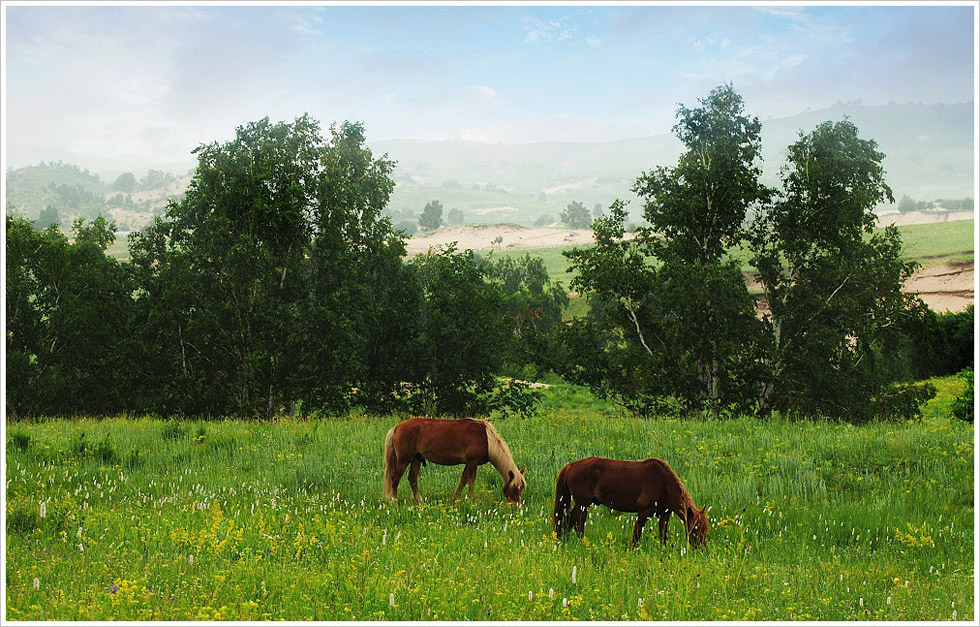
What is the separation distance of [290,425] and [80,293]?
1946 cm

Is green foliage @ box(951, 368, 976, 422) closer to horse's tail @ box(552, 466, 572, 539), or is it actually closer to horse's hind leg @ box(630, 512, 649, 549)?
horse's hind leg @ box(630, 512, 649, 549)

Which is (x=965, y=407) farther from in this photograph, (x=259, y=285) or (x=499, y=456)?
(x=259, y=285)

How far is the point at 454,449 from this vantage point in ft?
31.4

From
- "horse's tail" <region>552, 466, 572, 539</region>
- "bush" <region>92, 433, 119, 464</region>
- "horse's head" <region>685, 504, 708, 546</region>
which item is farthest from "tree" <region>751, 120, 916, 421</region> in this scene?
"bush" <region>92, 433, 119, 464</region>

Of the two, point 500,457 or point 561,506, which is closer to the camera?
point 561,506

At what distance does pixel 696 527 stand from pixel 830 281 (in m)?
21.9

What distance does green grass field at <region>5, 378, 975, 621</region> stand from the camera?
5.59 meters

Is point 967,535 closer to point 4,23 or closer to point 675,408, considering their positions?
point 4,23

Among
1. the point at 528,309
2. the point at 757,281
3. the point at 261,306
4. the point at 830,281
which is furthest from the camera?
the point at 528,309

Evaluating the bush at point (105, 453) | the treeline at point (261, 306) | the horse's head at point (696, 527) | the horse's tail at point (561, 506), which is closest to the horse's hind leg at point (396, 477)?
the horse's tail at point (561, 506)

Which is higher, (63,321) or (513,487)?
(63,321)

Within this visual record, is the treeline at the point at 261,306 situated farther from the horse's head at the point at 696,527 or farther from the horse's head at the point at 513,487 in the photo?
the horse's head at the point at 696,527

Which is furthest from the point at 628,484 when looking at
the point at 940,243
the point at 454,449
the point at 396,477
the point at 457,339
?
the point at 940,243

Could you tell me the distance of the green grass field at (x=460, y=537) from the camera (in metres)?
5.59
